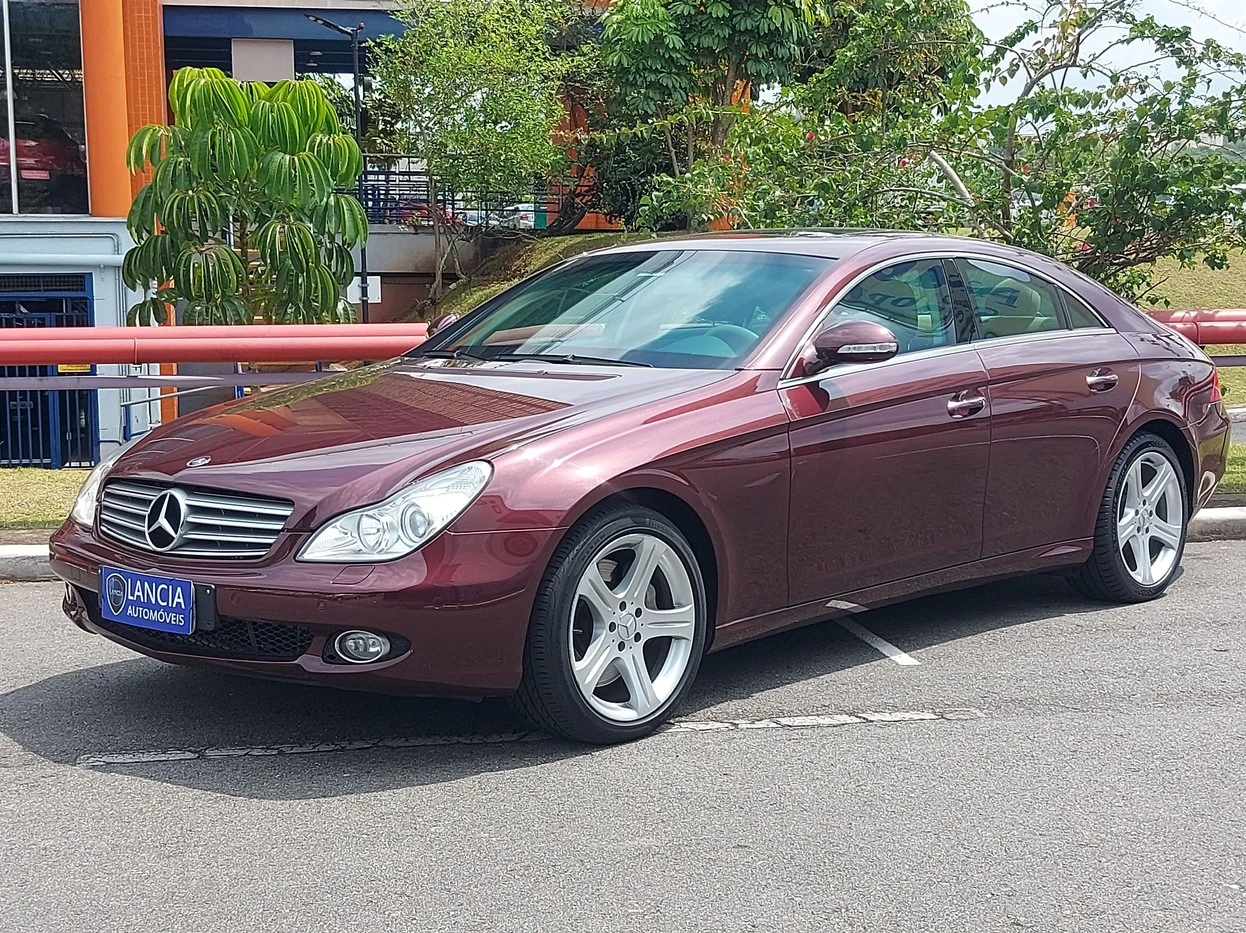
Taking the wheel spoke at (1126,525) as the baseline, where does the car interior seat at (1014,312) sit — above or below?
above

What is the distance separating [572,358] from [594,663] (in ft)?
4.18

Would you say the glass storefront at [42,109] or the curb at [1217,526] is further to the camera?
the glass storefront at [42,109]

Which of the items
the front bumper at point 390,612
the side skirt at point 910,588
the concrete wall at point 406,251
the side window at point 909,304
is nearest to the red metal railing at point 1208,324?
the side skirt at point 910,588

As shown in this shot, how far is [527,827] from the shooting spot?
13.1ft

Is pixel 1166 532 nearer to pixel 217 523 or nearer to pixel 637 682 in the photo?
pixel 637 682

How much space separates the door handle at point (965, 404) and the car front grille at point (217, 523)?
8.38 ft

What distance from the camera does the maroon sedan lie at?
4.34 m

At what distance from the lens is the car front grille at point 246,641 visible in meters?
4.35

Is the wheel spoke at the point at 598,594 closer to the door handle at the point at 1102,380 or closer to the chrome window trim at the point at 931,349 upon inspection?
the chrome window trim at the point at 931,349

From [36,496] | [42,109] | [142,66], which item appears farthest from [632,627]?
[142,66]

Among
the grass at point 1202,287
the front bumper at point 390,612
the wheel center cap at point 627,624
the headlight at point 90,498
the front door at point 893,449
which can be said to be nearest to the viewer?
the front bumper at point 390,612

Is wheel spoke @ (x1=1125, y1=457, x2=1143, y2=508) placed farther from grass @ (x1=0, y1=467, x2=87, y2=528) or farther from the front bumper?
grass @ (x1=0, y1=467, x2=87, y2=528)

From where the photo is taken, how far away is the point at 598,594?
4.66 metres

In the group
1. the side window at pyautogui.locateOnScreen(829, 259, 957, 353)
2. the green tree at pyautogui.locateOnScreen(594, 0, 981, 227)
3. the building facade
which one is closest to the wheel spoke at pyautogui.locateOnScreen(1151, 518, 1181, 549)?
the side window at pyautogui.locateOnScreen(829, 259, 957, 353)
